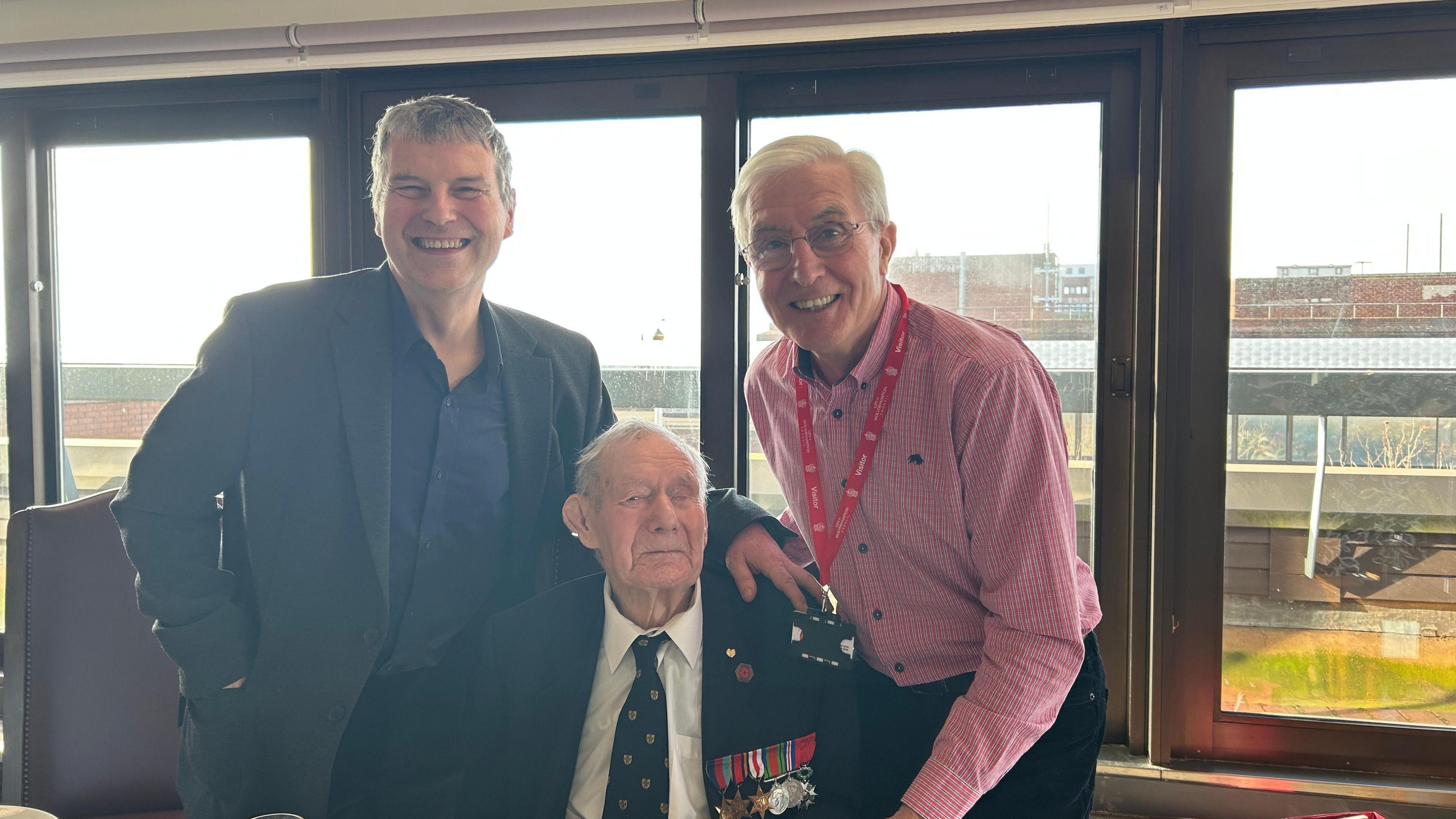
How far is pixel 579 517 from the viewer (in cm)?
172

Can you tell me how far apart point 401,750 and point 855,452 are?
1.01m

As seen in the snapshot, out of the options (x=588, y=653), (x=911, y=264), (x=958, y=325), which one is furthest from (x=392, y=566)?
(x=911, y=264)

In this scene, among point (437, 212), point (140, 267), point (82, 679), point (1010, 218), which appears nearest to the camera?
point (437, 212)

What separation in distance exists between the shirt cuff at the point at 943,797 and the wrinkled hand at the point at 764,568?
0.39m

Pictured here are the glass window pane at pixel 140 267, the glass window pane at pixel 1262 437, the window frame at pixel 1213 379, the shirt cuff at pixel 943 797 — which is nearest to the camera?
the shirt cuff at pixel 943 797

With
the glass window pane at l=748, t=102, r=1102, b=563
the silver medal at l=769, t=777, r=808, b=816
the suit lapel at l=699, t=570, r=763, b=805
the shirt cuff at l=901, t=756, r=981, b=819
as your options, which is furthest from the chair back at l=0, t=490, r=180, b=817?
the glass window pane at l=748, t=102, r=1102, b=563

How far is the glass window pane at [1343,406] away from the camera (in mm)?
2445

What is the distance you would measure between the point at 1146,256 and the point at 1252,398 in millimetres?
559

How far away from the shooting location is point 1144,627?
2549mm

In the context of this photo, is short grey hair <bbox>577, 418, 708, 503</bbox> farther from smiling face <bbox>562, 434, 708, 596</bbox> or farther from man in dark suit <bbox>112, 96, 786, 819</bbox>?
man in dark suit <bbox>112, 96, 786, 819</bbox>

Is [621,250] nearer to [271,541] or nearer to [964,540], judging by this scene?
[271,541]

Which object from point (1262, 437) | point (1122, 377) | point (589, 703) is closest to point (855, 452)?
point (589, 703)

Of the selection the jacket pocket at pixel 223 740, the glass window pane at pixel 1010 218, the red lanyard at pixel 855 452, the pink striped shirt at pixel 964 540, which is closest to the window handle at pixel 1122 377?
the glass window pane at pixel 1010 218

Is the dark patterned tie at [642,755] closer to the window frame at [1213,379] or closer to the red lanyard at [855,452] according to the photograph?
the red lanyard at [855,452]
